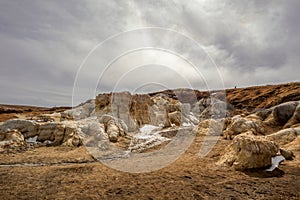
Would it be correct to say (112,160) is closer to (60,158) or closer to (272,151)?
(60,158)

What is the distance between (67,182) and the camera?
22.6 ft

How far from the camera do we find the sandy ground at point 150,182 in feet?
19.1

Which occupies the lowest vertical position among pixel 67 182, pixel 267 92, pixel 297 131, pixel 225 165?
pixel 67 182

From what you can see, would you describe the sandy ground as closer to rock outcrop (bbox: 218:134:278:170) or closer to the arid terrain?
the arid terrain

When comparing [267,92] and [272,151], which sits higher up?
[267,92]

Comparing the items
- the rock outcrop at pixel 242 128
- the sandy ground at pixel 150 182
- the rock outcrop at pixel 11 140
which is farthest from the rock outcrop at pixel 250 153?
the rock outcrop at pixel 11 140

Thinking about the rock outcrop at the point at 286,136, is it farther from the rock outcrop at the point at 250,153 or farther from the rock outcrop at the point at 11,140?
the rock outcrop at the point at 11,140

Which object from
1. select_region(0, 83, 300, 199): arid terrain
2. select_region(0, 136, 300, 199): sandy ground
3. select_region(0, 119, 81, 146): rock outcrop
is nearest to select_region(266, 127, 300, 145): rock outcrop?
select_region(0, 83, 300, 199): arid terrain

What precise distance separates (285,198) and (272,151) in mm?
3402

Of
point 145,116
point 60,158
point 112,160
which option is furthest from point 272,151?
point 145,116

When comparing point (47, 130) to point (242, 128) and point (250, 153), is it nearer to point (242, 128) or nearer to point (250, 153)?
point (250, 153)

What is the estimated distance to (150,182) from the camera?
6.79 m

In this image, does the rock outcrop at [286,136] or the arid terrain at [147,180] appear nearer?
the arid terrain at [147,180]

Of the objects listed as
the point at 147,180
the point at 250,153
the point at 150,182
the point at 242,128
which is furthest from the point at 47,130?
the point at 242,128
